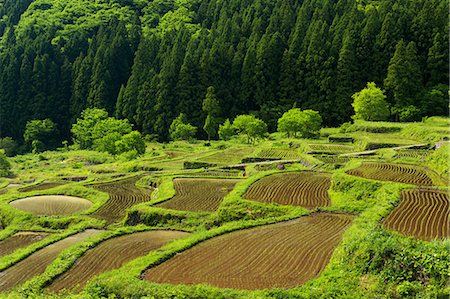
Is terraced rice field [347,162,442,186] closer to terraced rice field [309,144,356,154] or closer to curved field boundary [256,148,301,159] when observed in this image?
terraced rice field [309,144,356,154]

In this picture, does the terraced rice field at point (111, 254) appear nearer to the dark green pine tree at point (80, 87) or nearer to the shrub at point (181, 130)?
the shrub at point (181, 130)

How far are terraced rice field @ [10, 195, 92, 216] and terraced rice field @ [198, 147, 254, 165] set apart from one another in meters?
13.5

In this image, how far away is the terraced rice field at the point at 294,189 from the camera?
2058 cm

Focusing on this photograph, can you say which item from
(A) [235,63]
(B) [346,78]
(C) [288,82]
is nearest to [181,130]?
(A) [235,63]

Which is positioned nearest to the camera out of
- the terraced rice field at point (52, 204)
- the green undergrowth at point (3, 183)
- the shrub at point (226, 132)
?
the terraced rice field at point (52, 204)

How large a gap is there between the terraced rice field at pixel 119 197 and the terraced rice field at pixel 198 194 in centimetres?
246

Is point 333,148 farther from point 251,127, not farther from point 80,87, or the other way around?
point 80,87

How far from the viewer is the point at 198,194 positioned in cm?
2459

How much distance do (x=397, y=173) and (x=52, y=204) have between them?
67.6 feet

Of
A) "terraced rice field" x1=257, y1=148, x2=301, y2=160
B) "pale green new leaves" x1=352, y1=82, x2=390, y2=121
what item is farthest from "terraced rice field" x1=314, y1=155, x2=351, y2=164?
"pale green new leaves" x1=352, y1=82, x2=390, y2=121

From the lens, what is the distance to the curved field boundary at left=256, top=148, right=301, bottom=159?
124 ft

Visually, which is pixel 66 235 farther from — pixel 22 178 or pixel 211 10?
pixel 211 10

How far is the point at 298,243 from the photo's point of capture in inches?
571

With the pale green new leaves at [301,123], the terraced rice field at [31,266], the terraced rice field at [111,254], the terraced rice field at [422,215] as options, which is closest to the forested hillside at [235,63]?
the pale green new leaves at [301,123]
